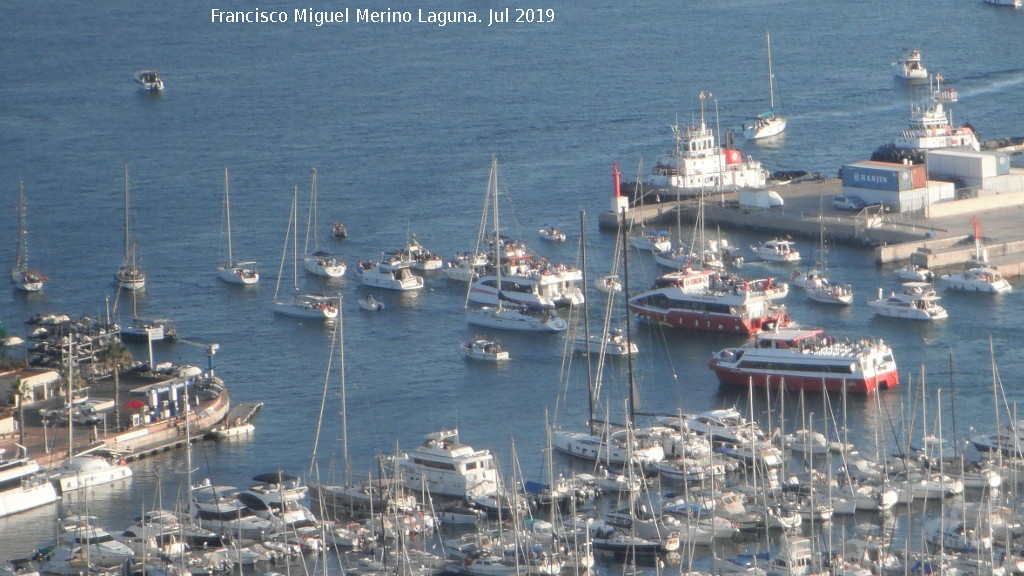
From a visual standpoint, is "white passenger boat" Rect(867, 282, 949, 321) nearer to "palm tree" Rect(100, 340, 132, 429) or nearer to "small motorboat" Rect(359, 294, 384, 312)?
"small motorboat" Rect(359, 294, 384, 312)

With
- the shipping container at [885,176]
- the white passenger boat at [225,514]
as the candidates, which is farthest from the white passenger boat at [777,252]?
the white passenger boat at [225,514]

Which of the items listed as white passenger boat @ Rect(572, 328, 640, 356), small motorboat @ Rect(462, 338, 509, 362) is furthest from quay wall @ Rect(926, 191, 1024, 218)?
small motorboat @ Rect(462, 338, 509, 362)

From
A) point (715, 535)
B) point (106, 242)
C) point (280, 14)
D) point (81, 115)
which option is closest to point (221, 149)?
point (81, 115)

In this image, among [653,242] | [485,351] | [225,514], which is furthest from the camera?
[653,242]

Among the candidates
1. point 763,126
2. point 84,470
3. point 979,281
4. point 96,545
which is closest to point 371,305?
point 979,281

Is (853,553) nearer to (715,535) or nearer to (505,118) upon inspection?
(715,535)

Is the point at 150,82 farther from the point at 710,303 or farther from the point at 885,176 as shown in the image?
the point at 710,303
